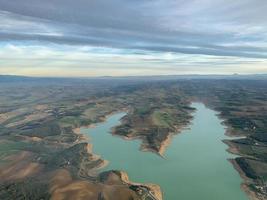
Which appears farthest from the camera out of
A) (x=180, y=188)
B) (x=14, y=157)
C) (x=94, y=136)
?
(x=94, y=136)

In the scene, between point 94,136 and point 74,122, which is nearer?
point 94,136

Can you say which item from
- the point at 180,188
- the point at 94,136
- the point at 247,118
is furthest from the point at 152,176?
the point at 247,118

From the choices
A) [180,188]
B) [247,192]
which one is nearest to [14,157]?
[180,188]

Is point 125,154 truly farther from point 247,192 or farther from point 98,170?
point 247,192

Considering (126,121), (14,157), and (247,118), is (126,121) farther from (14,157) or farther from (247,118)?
(14,157)

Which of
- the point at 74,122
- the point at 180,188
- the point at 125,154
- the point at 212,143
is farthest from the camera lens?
the point at 74,122

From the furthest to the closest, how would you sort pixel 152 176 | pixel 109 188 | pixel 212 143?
pixel 212 143 < pixel 152 176 < pixel 109 188
